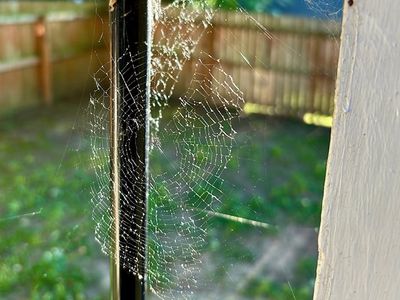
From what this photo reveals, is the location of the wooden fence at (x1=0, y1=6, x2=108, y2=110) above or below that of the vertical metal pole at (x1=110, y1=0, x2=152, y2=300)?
below

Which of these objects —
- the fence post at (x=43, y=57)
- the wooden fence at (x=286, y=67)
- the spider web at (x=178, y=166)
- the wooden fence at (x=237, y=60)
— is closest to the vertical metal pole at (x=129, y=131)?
the spider web at (x=178, y=166)

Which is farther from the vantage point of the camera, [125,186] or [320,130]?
[320,130]

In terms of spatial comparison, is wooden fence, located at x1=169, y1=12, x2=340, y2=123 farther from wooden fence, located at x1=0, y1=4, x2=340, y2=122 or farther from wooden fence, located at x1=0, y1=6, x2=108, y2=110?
wooden fence, located at x1=0, y1=6, x2=108, y2=110

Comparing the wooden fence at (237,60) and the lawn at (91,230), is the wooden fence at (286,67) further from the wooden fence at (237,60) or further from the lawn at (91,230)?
the lawn at (91,230)

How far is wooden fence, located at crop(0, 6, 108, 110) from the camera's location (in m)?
4.45

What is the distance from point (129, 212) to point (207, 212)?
0.29 meters

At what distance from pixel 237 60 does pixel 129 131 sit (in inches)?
125

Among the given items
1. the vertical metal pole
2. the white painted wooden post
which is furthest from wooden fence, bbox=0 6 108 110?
the white painted wooden post

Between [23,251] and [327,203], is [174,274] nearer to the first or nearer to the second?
[327,203]

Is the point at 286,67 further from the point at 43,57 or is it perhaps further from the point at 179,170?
the point at 179,170

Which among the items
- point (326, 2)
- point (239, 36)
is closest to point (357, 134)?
point (326, 2)

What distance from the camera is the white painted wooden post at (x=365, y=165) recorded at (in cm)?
32

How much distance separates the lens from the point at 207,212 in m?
0.78

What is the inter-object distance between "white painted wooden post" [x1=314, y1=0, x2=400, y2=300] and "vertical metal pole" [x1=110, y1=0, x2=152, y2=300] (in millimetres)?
169
